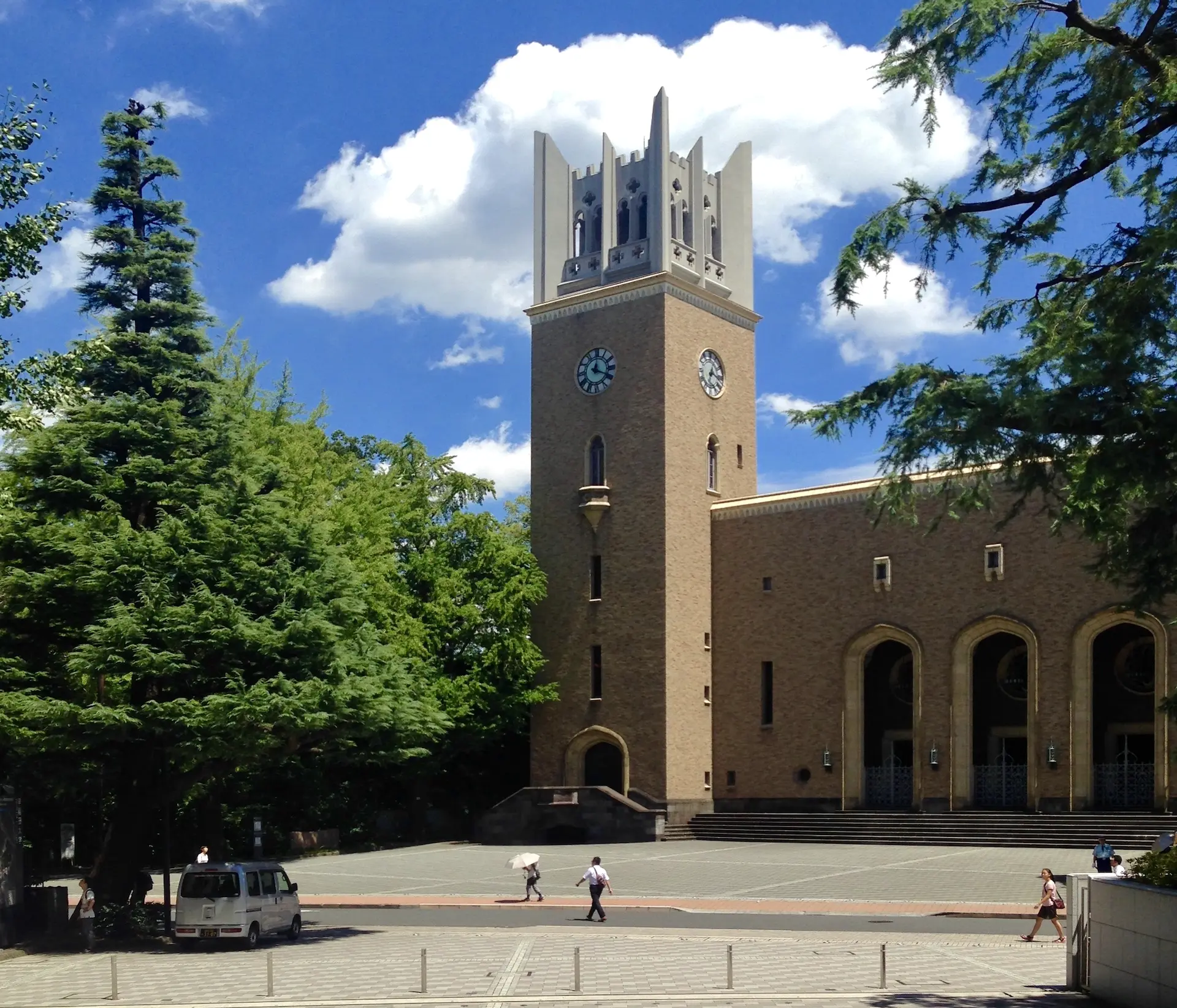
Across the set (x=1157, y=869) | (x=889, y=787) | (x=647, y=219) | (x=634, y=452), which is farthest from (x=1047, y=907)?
(x=647, y=219)

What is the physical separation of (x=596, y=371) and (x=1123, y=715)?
19903 mm

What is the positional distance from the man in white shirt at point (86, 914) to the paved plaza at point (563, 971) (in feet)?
1.35

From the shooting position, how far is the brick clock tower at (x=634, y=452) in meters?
46.1

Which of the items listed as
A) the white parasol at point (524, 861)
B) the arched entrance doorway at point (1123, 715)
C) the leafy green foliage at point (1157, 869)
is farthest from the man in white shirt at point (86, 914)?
the arched entrance doorway at point (1123, 715)

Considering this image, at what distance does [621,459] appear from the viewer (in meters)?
47.6

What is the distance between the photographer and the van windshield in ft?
73.2

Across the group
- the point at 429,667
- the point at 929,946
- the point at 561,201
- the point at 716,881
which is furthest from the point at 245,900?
the point at 561,201

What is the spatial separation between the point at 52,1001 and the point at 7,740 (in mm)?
6395

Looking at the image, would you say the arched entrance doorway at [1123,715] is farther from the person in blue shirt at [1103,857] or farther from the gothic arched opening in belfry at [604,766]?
the person in blue shirt at [1103,857]

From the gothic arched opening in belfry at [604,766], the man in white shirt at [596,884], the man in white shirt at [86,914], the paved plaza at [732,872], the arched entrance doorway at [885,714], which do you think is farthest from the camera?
the gothic arched opening in belfry at [604,766]

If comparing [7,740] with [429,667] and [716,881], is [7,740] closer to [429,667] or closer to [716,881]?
[716,881]

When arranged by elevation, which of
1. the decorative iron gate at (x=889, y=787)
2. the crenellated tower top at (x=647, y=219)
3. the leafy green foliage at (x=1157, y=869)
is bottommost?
the decorative iron gate at (x=889, y=787)

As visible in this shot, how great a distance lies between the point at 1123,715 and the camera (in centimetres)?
4172

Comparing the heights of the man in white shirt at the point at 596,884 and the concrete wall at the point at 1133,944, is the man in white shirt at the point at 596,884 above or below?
below
